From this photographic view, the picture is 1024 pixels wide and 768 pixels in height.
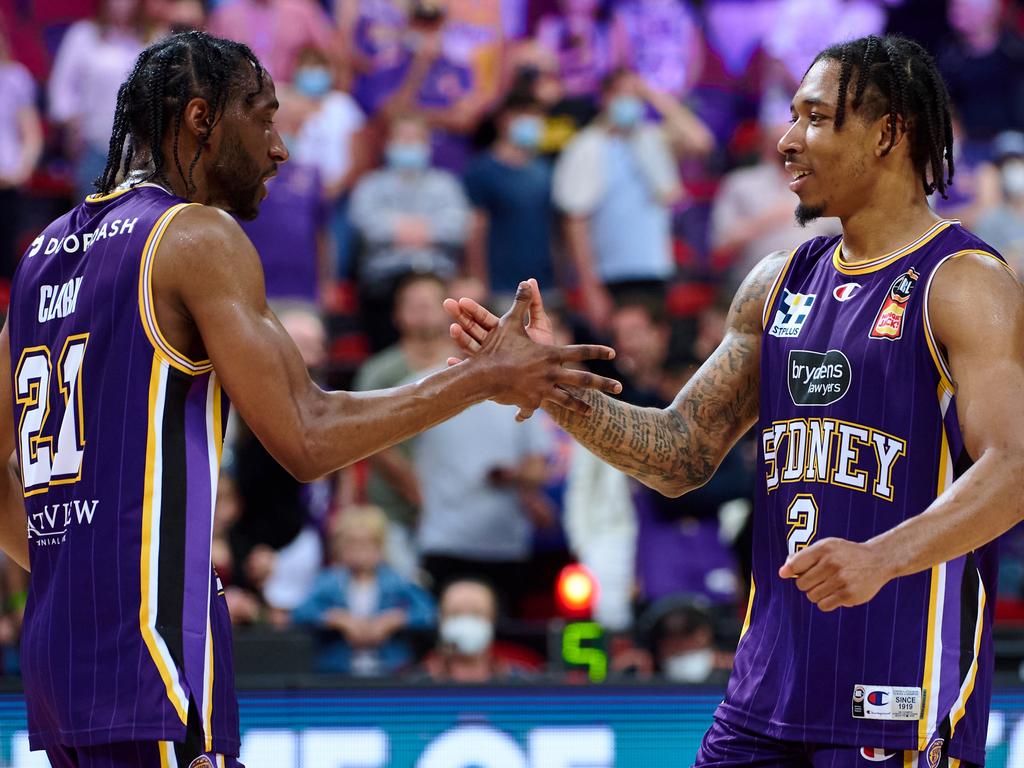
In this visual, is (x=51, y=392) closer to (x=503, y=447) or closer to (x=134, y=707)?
(x=134, y=707)

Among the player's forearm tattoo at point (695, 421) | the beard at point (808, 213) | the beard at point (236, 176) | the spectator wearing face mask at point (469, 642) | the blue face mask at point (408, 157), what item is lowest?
the spectator wearing face mask at point (469, 642)

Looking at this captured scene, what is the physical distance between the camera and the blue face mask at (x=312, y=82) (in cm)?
1040

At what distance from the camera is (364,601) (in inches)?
302

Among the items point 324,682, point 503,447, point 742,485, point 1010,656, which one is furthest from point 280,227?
point 1010,656

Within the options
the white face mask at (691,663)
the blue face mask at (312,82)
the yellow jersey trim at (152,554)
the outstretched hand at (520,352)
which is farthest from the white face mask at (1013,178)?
the yellow jersey trim at (152,554)

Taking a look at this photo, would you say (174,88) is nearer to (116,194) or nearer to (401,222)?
(116,194)

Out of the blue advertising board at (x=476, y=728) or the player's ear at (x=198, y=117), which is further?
the blue advertising board at (x=476, y=728)

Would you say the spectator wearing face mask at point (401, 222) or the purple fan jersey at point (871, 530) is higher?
the spectator wearing face mask at point (401, 222)

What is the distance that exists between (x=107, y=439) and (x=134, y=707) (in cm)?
60

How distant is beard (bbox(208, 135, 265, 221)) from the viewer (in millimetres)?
3770

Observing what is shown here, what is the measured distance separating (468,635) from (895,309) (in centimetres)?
359

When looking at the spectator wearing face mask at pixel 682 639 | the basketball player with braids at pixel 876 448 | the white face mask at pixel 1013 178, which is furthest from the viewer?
the white face mask at pixel 1013 178

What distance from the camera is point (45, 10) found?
39.4 ft

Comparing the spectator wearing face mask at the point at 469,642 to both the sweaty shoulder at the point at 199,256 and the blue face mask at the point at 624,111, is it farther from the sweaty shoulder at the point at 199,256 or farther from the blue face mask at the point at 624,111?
the blue face mask at the point at 624,111
